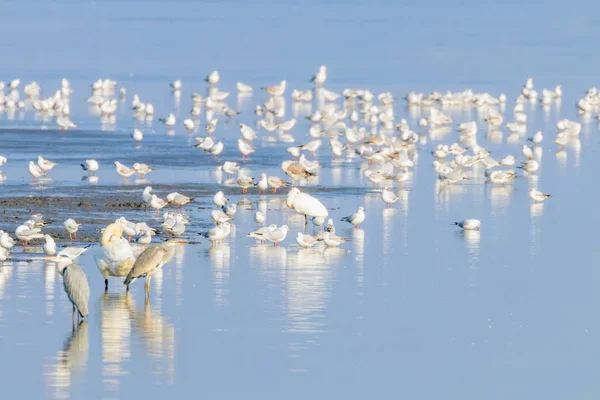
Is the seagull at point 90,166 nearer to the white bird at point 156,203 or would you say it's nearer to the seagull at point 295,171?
the seagull at point 295,171

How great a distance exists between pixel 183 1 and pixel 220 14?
16.4 meters

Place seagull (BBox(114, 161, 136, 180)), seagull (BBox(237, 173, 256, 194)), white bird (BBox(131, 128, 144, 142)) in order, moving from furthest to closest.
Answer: white bird (BBox(131, 128, 144, 142))
seagull (BBox(114, 161, 136, 180))
seagull (BBox(237, 173, 256, 194))

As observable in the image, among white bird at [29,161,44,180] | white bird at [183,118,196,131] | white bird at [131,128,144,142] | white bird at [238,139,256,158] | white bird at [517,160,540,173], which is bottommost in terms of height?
white bird at [29,161,44,180]

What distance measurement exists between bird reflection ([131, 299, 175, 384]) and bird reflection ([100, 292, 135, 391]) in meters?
0.11

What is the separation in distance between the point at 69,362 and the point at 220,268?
4659mm

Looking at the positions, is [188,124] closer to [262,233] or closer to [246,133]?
[246,133]

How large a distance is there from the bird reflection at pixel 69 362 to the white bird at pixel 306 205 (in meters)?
7.23

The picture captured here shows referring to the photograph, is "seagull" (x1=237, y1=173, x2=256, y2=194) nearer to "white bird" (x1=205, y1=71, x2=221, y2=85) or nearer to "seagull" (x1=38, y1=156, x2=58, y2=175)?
"seagull" (x1=38, y1=156, x2=58, y2=175)

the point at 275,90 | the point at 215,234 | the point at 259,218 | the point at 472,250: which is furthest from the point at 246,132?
the point at 472,250

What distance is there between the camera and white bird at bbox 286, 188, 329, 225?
63.7 feet

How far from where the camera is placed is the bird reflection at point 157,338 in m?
11.2

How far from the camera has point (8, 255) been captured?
16.0m

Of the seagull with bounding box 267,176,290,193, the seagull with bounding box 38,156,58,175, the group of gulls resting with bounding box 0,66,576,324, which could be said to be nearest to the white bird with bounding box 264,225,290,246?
the group of gulls resting with bounding box 0,66,576,324

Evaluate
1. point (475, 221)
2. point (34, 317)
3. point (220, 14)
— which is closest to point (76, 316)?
point (34, 317)
